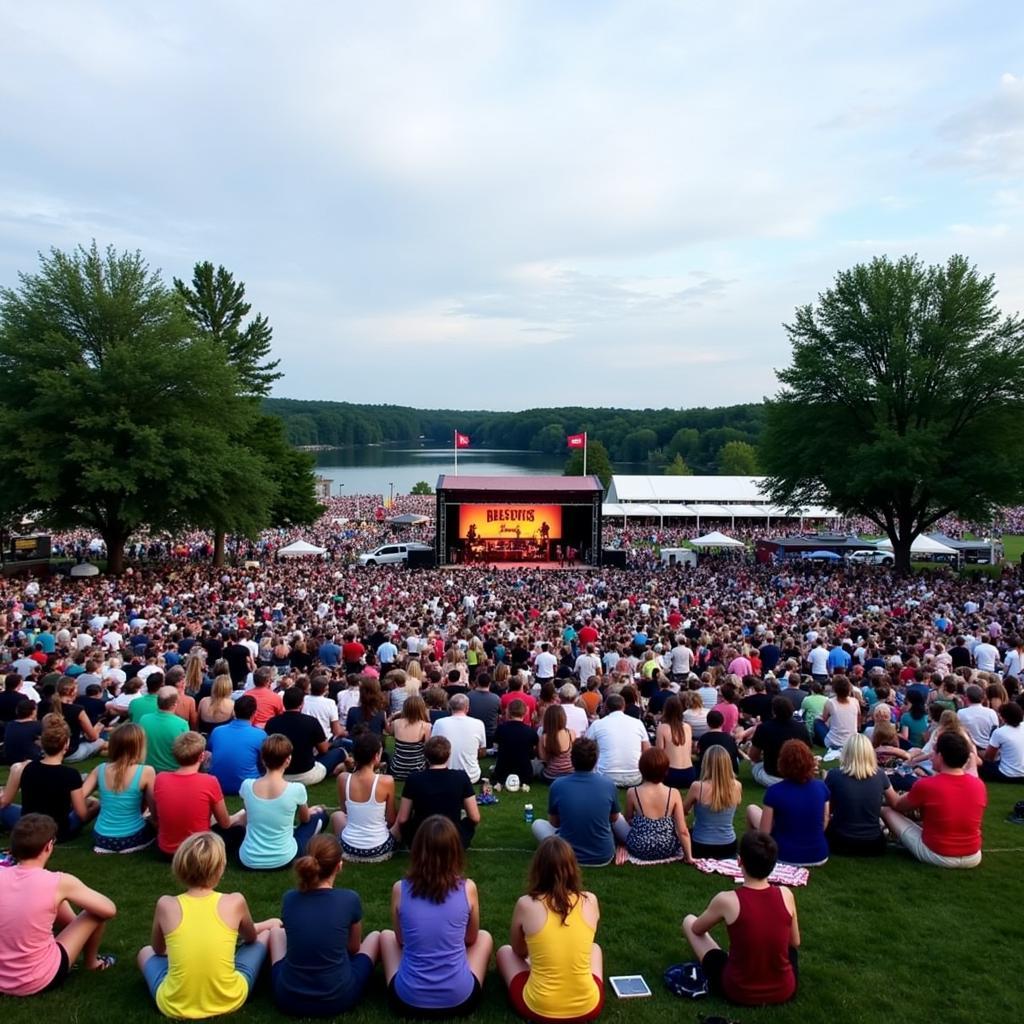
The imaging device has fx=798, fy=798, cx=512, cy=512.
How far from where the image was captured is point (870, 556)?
118ft

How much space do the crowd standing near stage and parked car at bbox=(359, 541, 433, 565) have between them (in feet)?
63.1

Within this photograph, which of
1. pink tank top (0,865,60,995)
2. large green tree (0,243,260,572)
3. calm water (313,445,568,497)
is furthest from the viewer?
calm water (313,445,568,497)

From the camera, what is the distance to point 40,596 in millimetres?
20297

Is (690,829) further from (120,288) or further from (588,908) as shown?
(120,288)

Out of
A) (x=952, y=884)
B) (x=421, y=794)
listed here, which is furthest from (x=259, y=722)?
(x=952, y=884)

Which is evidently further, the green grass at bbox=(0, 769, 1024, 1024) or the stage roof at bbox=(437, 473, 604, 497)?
the stage roof at bbox=(437, 473, 604, 497)

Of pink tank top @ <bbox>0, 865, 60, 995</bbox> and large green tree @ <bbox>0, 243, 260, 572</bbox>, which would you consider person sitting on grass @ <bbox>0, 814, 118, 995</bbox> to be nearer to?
pink tank top @ <bbox>0, 865, 60, 995</bbox>

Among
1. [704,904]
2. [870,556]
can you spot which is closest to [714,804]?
[704,904]

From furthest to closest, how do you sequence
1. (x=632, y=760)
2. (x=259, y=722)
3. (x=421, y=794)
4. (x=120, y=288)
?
1. (x=120, y=288)
2. (x=259, y=722)
3. (x=632, y=760)
4. (x=421, y=794)

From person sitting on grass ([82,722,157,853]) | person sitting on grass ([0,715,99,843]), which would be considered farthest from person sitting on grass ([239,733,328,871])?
person sitting on grass ([0,715,99,843])

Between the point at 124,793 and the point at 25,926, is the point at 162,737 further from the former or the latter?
the point at 25,926

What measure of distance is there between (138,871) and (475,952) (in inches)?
99.3

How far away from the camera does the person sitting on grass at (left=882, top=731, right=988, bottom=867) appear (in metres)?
5.02

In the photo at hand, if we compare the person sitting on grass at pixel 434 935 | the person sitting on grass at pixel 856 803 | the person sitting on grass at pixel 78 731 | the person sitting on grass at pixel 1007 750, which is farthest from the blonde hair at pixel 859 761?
the person sitting on grass at pixel 78 731
